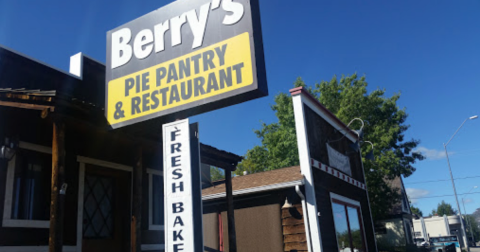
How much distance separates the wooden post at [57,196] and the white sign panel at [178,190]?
152cm

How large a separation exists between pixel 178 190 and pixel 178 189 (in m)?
0.01

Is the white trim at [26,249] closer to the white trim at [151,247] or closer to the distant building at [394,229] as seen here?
the white trim at [151,247]

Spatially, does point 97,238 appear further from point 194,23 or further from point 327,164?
point 327,164

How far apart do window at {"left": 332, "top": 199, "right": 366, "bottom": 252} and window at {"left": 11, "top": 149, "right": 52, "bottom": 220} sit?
8.30 metres

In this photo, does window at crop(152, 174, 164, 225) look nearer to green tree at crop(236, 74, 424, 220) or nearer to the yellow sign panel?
the yellow sign panel

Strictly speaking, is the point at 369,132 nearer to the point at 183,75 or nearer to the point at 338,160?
the point at 338,160

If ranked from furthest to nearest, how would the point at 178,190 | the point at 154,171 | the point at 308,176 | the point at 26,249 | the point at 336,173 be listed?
the point at 336,173, the point at 308,176, the point at 154,171, the point at 26,249, the point at 178,190

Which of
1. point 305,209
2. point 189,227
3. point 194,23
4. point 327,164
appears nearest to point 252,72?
point 194,23

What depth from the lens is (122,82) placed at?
744 centimetres

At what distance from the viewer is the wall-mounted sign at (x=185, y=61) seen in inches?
247

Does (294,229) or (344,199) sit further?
(344,199)

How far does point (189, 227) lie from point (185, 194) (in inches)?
18.0

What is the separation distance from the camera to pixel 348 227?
13.4m

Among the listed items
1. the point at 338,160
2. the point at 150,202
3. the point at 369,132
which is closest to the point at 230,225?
the point at 150,202
